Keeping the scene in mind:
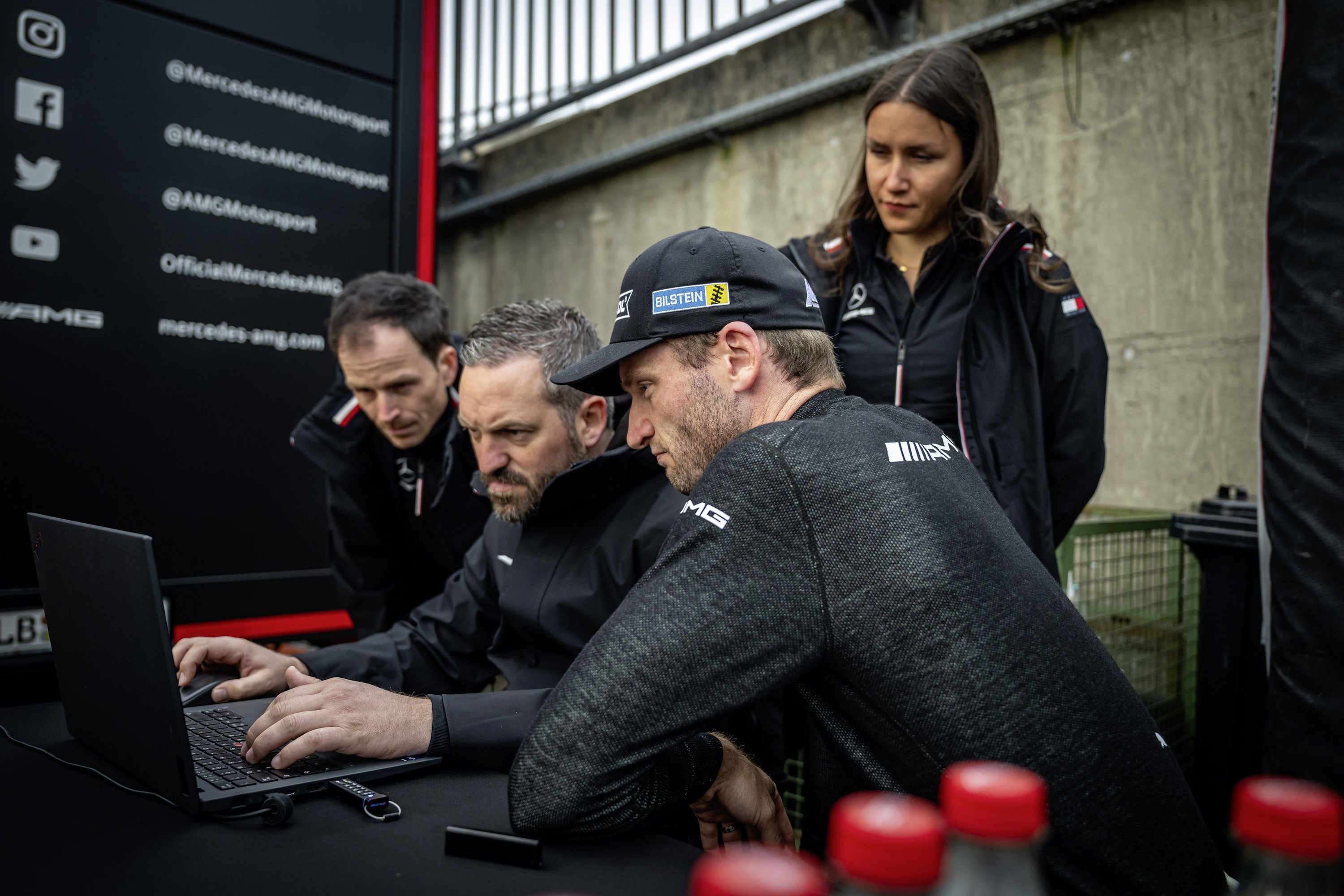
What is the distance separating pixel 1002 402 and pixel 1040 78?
225cm

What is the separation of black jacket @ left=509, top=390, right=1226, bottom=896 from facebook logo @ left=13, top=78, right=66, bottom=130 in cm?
239

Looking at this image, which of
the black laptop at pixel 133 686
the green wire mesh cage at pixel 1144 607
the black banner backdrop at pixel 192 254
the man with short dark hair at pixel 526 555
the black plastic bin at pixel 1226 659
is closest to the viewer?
the black laptop at pixel 133 686

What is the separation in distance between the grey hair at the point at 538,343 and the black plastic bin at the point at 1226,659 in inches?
54.9

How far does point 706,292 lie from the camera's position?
3.92 feet

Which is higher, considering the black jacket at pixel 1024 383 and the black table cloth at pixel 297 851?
the black jacket at pixel 1024 383

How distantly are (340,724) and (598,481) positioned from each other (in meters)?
0.70

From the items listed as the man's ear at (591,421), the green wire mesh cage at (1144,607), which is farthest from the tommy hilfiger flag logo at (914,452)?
the green wire mesh cage at (1144,607)

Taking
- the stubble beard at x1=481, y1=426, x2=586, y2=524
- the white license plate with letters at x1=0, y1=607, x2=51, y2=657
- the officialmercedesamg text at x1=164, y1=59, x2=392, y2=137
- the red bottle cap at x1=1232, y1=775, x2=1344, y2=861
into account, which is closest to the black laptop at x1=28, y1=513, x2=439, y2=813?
the stubble beard at x1=481, y1=426, x2=586, y2=524

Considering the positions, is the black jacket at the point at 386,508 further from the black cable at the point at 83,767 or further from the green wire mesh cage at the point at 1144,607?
the black cable at the point at 83,767

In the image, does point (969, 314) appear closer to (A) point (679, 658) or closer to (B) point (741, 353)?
(B) point (741, 353)

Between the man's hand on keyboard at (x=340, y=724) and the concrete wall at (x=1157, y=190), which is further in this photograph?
the concrete wall at (x=1157, y=190)

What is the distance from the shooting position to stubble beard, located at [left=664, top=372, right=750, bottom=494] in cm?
120

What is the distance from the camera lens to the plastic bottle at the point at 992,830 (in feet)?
1.19

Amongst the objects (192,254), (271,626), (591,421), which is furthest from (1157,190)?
(271,626)
